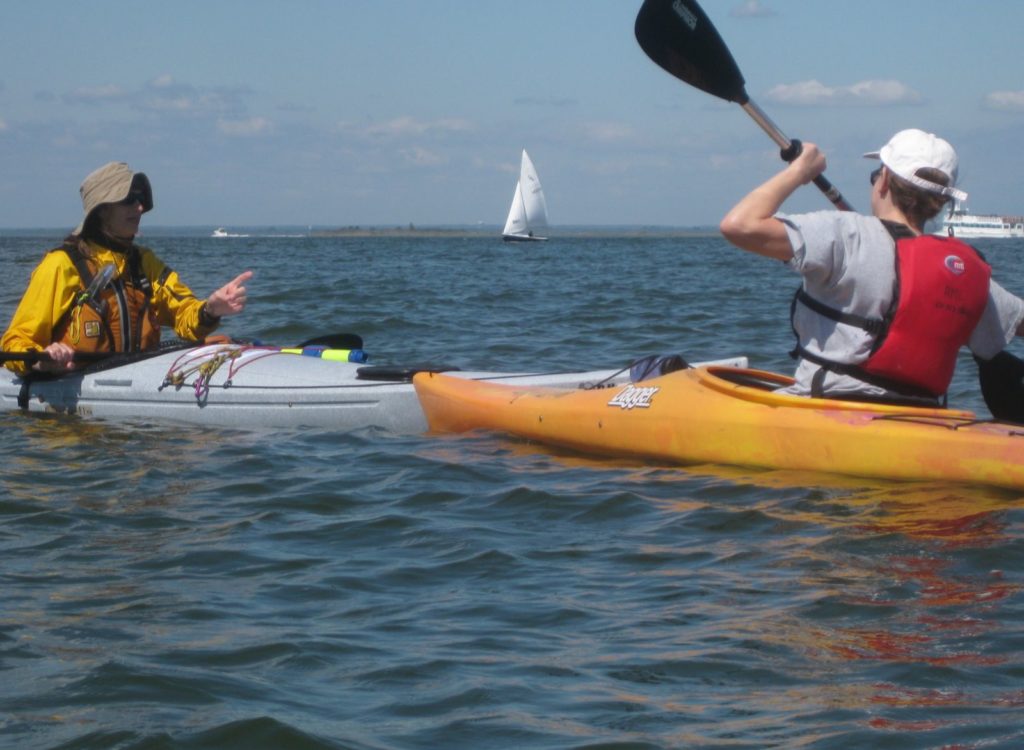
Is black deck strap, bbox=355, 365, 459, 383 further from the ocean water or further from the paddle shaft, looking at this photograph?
the paddle shaft

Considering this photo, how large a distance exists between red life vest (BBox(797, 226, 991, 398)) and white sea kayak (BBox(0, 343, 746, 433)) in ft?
5.42

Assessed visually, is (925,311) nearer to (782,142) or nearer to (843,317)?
(843,317)

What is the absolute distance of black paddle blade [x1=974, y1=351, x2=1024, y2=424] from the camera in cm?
452

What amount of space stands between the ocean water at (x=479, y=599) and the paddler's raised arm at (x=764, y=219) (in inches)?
33.3

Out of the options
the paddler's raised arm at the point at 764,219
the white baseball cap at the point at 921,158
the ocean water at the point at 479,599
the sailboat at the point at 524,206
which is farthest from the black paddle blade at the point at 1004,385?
the sailboat at the point at 524,206

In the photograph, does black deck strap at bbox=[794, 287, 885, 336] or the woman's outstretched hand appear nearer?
black deck strap at bbox=[794, 287, 885, 336]

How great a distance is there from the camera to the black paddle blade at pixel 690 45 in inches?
205

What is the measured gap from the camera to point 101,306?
6.10 metres

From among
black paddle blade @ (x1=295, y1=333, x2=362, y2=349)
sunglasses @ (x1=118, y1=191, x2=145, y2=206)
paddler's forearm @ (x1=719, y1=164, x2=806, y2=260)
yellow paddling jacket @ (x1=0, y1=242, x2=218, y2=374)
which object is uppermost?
sunglasses @ (x1=118, y1=191, x2=145, y2=206)

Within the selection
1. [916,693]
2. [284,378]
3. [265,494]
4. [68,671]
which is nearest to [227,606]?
[68,671]

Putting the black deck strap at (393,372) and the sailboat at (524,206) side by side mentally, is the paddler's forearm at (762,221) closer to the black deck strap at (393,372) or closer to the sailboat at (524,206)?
the black deck strap at (393,372)

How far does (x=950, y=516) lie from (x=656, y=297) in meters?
11.9

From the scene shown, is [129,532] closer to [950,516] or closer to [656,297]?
[950,516]

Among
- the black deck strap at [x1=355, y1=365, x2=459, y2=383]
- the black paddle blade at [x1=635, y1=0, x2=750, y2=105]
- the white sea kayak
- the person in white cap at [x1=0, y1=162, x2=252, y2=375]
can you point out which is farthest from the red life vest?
the person in white cap at [x1=0, y1=162, x2=252, y2=375]
